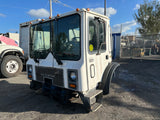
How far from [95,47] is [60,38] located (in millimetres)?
916

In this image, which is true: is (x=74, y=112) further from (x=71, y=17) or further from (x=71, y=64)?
(x=71, y=17)

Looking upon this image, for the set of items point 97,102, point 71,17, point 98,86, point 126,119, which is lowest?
point 126,119

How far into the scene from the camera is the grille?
2.95 metres

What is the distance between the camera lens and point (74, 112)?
303cm

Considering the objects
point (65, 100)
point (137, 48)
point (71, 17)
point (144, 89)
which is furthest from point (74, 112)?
point (137, 48)

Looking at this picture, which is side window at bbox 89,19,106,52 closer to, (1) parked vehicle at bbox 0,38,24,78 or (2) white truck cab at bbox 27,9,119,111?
(2) white truck cab at bbox 27,9,119,111

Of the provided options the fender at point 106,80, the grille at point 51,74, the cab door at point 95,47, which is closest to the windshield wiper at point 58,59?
the grille at point 51,74

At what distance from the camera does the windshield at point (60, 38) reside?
2.78 metres

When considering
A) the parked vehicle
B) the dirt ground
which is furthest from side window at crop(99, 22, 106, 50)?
the parked vehicle

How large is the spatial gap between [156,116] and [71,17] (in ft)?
10.2

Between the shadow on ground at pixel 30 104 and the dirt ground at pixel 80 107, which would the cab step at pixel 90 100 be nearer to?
the dirt ground at pixel 80 107

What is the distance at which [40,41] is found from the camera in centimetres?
350

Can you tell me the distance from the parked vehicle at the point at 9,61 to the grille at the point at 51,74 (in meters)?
3.66

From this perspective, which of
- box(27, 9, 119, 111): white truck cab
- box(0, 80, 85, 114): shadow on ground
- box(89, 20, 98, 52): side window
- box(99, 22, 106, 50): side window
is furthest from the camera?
box(0, 80, 85, 114): shadow on ground
